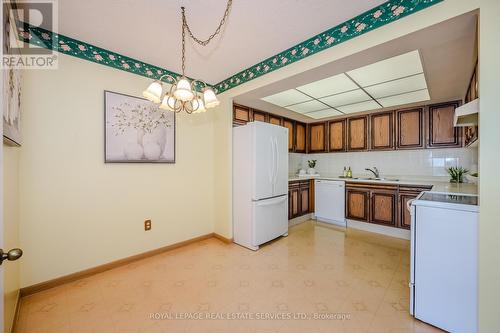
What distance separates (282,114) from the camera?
404cm

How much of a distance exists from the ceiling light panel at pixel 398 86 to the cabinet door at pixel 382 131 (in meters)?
0.90

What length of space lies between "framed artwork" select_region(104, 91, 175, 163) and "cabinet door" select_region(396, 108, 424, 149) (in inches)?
144

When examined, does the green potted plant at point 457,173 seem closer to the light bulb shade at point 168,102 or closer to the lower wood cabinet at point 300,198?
the lower wood cabinet at point 300,198

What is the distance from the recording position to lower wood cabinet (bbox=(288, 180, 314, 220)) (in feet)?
12.4

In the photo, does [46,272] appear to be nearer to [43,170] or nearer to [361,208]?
[43,170]

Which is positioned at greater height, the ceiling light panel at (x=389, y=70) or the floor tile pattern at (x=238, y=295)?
the ceiling light panel at (x=389, y=70)

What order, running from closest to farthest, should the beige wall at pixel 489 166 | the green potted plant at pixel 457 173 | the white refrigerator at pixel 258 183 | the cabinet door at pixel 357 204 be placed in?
the beige wall at pixel 489 166, the white refrigerator at pixel 258 183, the green potted plant at pixel 457 173, the cabinet door at pixel 357 204

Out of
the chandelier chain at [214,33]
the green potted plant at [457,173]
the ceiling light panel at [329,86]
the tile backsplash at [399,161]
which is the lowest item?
the green potted plant at [457,173]

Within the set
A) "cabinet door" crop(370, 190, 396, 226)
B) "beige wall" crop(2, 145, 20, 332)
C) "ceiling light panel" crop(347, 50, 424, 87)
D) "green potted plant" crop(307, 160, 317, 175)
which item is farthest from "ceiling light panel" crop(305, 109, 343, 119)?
"beige wall" crop(2, 145, 20, 332)

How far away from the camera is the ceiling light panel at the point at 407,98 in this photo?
286 cm

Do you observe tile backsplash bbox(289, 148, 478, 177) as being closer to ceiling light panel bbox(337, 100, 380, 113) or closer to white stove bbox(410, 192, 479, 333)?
ceiling light panel bbox(337, 100, 380, 113)

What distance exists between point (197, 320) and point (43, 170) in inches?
75.4

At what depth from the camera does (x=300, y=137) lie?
15.1 feet

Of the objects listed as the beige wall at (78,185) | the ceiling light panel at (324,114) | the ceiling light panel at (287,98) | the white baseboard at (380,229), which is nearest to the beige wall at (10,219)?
the beige wall at (78,185)
